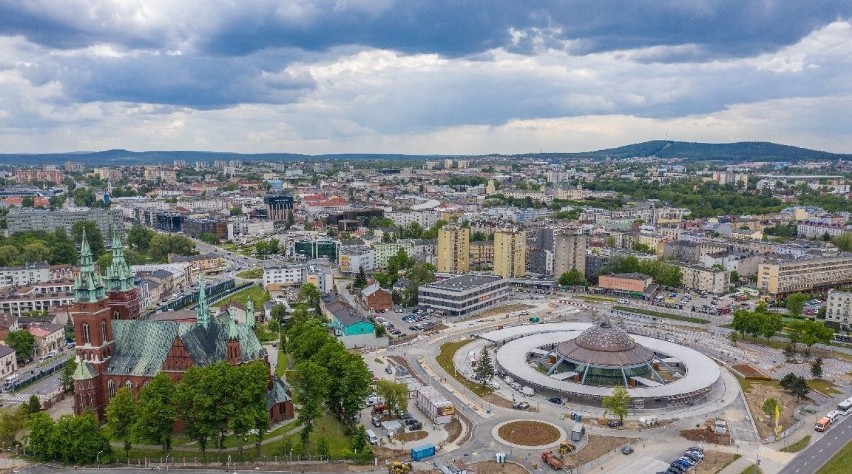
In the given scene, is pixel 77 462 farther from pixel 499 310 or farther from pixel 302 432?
pixel 499 310

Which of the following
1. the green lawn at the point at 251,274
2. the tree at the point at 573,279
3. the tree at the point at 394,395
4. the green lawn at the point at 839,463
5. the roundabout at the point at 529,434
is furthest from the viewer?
the green lawn at the point at 251,274

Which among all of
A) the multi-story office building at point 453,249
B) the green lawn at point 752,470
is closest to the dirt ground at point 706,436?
the green lawn at point 752,470

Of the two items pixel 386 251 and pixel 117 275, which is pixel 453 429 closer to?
pixel 117 275

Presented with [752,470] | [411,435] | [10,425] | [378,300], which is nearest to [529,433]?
[411,435]

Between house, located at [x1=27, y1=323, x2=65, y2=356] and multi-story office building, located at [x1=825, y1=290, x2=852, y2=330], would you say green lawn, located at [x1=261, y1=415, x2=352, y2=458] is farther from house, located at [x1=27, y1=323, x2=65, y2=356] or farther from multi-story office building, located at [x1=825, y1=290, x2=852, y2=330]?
multi-story office building, located at [x1=825, y1=290, x2=852, y2=330]

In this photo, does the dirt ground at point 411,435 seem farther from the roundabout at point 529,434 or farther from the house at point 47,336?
the house at point 47,336
